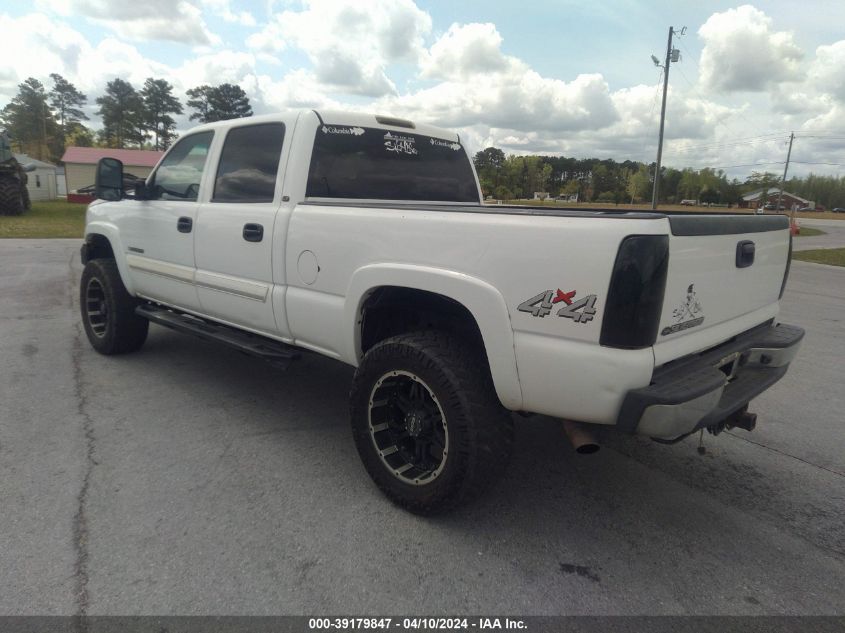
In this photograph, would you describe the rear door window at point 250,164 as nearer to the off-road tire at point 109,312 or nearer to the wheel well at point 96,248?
the off-road tire at point 109,312

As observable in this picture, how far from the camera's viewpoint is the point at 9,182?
23.7 metres

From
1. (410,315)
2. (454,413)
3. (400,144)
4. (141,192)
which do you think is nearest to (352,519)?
(454,413)

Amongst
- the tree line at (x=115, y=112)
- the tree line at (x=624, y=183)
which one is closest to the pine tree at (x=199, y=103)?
the tree line at (x=115, y=112)

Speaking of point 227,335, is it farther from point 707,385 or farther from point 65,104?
point 65,104

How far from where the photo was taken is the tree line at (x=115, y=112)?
72312 mm

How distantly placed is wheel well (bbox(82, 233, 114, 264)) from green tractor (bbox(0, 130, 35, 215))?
22.2 m

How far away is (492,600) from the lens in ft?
7.34

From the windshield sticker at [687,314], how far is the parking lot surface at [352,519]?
1021mm

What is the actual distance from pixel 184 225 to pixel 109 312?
5.30ft

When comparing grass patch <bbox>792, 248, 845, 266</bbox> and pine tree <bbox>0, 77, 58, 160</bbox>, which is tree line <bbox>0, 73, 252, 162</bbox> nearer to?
pine tree <bbox>0, 77, 58, 160</bbox>

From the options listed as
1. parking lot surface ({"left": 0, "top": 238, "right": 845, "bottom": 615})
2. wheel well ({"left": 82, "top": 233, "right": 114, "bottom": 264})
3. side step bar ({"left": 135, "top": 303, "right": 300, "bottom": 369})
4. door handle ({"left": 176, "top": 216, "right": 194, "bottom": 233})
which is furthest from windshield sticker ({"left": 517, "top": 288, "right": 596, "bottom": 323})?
wheel well ({"left": 82, "top": 233, "right": 114, "bottom": 264})

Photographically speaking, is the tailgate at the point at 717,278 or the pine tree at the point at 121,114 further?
the pine tree at the point at 121,114

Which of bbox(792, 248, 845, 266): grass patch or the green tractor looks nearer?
bbox(792, 248, 845, 266): grass patch

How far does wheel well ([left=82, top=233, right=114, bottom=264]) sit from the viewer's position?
5355 millimetres
